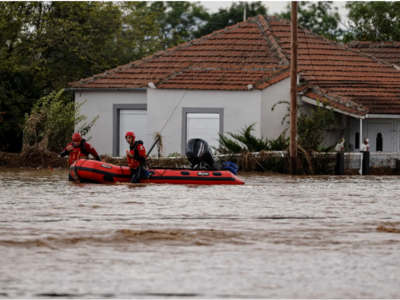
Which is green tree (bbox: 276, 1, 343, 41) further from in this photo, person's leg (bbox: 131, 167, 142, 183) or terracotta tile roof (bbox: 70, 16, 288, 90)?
person's leg (bbox: 131, 167, 142, 183)

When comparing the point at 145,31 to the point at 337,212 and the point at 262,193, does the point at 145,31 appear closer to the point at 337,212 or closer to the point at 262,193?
the point at 262,193

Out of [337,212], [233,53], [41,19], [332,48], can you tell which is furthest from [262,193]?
[41,19]

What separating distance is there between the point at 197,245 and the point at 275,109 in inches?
804

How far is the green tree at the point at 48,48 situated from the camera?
35.5m

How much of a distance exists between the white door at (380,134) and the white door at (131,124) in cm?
870

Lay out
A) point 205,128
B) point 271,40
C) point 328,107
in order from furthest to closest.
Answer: point 271,40
point 205,128
point 328,107

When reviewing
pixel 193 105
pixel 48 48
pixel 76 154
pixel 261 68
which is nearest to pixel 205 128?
pixel 193 105

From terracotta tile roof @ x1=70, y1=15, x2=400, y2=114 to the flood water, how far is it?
39.6 feet

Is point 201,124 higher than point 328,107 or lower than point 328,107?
lower

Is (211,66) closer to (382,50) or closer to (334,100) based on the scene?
(334,100)

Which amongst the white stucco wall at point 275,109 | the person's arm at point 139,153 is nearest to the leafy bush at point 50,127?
the white stucco wall at point 275,109

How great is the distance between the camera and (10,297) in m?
8.59

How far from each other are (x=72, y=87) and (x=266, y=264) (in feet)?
81.2

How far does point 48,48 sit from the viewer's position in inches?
1596
